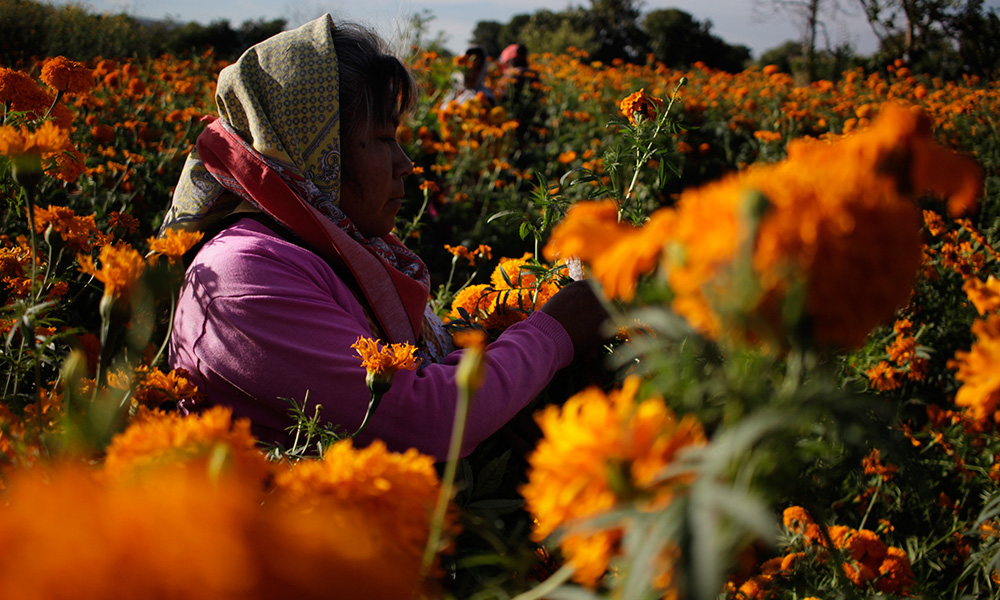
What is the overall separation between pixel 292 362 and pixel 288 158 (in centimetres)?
60

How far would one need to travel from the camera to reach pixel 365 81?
5.36 ft

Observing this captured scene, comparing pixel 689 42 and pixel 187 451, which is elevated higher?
pixel 689 42

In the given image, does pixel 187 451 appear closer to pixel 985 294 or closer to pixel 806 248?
pixel 806 248

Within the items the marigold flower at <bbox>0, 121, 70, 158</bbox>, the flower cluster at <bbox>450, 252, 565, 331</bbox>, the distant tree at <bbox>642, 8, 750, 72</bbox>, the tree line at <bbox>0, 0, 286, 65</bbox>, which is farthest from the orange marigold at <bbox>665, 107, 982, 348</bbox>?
the distant tree at <bbox>642, 8, 750, 72</bbox>

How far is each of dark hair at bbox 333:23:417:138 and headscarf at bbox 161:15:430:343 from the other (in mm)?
56

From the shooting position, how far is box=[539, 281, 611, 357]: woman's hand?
1.44 m

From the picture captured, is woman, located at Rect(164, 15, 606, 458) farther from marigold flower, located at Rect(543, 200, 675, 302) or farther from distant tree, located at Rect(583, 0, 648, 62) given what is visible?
distant tree, located at Rect(583, 0, 648, 62)

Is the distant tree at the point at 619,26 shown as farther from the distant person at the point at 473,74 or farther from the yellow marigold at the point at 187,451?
the yellow marigold at the point at 187,451

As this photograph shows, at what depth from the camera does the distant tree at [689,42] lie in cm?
2131

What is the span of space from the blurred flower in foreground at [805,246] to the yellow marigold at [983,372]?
148 mm

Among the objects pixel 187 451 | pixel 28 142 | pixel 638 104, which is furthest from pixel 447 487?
pixel 638 104

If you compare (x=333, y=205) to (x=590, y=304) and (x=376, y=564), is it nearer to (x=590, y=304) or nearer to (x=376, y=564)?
(x=590, y=304)

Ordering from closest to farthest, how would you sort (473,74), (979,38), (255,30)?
(473,74) → (979,38) → (255,30)

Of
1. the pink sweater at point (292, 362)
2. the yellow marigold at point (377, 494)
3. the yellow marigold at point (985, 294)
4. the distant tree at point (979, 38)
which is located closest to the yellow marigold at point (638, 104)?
the pink sweater at point (292, 362)
